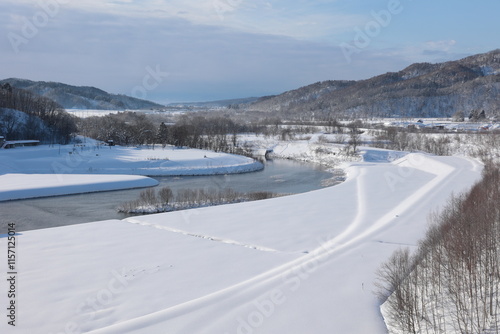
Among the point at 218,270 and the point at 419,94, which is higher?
the point at 419,94

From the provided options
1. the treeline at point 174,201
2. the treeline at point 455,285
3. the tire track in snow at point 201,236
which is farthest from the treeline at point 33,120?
the treeline at point 455,285

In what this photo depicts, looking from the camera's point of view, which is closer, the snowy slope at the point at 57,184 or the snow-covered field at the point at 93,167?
the snowy slope at the point at 57,184

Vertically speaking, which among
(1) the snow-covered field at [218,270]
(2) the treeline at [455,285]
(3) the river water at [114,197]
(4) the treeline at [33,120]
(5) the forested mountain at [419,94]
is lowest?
(3) the river water at [114,197]

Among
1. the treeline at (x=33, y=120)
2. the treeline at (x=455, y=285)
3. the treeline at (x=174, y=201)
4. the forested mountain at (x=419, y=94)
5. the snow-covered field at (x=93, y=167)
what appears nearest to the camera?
the treeline at (x=455, y=285)

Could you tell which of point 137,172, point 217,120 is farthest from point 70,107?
point 137,172

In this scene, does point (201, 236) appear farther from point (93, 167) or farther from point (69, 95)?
point (69, 95)

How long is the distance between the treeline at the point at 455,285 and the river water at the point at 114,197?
18062 millimetres

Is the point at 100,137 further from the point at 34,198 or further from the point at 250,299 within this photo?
the point at 250,299

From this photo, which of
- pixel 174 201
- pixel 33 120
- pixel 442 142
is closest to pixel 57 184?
pixel 174 201

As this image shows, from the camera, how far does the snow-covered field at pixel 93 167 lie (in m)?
30.9

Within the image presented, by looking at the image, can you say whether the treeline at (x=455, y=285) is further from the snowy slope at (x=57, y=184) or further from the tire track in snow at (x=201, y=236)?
the snowy slope at (x=57, y=184)

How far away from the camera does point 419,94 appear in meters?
116

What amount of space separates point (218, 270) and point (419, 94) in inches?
4619

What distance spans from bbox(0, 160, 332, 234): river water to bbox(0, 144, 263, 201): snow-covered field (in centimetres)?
156
